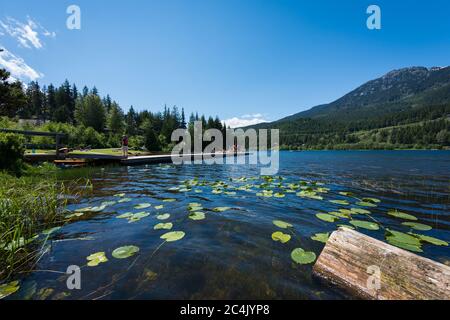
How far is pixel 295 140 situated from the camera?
507ft

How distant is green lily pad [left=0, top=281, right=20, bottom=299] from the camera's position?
8.17 feet

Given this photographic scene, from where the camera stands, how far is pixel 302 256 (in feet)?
11.4

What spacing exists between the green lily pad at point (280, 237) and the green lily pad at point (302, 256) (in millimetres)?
478

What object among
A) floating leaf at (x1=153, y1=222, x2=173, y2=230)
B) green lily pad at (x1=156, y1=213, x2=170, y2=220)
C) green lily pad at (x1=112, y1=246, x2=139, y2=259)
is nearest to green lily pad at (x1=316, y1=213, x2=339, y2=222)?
floating leaf at (x1=153, y1=222, x2=173, y2=230)

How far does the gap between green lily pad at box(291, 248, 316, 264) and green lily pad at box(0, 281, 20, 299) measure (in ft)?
13.4

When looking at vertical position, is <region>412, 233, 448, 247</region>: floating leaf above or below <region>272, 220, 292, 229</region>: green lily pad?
below

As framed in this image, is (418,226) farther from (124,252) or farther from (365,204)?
(124,252)

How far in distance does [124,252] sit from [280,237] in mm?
3138

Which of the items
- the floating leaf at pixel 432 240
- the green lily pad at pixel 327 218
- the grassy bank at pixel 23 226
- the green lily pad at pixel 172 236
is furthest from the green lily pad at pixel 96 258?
the floating leaf at pixel 432 240

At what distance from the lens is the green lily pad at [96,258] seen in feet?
10.8

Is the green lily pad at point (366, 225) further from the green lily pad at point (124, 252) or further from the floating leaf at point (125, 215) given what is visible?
the floating leaf at point (125, 215)

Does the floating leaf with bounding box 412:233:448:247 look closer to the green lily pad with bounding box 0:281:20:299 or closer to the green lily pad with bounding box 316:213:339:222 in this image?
the green lily pad with bounding box 316:213:339:222
